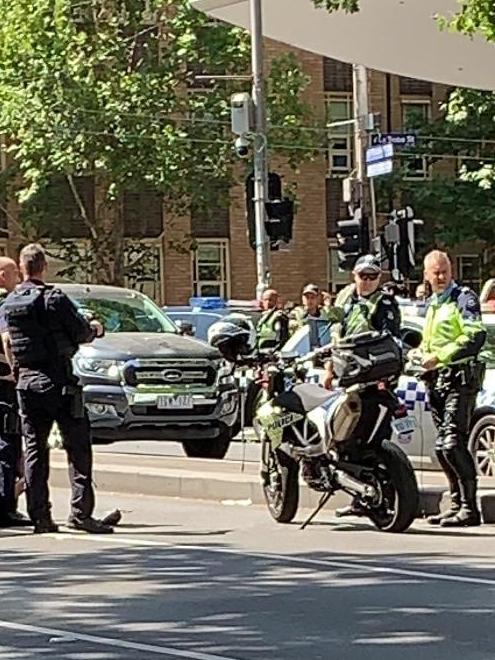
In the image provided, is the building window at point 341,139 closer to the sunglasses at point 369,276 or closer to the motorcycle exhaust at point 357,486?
the sunglasses at point 369,276

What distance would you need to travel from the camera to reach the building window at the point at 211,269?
154 feet

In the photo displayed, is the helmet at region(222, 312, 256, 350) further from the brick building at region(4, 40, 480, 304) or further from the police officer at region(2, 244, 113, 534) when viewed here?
the brick building at region(4, 40, 480, 304)

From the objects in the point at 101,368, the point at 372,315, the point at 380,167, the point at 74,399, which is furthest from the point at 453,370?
the point at 380,167

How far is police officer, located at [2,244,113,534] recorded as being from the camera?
37.8 feet

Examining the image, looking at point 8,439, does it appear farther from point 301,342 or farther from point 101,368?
point 301,342

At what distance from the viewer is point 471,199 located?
42.9m

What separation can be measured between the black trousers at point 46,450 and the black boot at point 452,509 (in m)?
2.47

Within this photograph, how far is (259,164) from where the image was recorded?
2645 centimetres

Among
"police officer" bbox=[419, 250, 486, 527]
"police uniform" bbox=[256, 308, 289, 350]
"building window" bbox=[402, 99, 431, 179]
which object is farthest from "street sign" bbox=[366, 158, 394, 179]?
"building window" bbox=[402, 99, 431, 179]

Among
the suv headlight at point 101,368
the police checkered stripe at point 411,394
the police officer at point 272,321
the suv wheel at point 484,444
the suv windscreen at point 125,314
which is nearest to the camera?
the suv wheel at point 484,444

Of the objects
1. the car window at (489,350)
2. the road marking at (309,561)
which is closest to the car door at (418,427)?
the car window at (489,350)

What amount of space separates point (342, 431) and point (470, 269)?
3739cm

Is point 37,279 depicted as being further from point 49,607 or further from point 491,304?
point 491,304

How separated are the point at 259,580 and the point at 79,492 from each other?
2.55 meters
